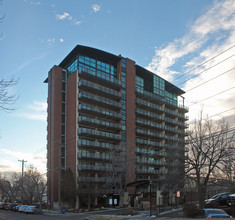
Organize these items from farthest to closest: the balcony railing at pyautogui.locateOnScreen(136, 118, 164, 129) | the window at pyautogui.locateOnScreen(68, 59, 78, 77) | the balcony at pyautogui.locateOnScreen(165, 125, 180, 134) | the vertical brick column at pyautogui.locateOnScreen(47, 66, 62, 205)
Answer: the balcony at pyautogui.locateOnScreen(165, 125, 180, 134) → the balcony railing at pyautogui.locateOnScreen(136, 118, 164, 129) → the window at pyautogui.locateOnScreen(68, 59, 78, 77) → the vertical brick column at pyautogui.locateOnScreen(47, 66, 62, 205)

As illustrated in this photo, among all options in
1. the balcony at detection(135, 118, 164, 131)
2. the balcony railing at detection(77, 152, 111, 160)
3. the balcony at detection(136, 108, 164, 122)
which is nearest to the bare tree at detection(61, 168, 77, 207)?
the balcony railing at detection(77, 152, 111, 160)

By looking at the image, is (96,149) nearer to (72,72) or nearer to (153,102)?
(72,72)

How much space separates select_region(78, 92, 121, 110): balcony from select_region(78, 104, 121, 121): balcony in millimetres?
1130

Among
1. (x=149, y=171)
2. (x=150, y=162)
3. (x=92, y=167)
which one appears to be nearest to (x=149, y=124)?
(x=150, y=162)

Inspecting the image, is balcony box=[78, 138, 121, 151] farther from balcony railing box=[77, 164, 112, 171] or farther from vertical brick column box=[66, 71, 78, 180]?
balcony railing box=[77, 164, 112, 171]

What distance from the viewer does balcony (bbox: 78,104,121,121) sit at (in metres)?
57.2

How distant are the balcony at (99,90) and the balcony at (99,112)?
136 inches

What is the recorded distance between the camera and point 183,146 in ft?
115

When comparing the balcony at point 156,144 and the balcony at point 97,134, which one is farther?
the balcony at point 156,144

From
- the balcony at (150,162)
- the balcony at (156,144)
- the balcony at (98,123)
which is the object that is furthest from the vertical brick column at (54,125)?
the balcony at (156,144)

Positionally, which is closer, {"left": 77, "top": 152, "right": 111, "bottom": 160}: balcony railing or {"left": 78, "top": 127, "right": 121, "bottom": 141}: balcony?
{"left": 77, "top": 152, "right": 111, "bottom": 160}: balcony railing

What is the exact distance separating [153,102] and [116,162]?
29852 mm

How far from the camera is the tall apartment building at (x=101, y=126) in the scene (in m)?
55.4

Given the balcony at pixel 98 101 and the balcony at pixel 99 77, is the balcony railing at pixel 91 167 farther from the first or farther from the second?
the balcony at pixel 99 77
